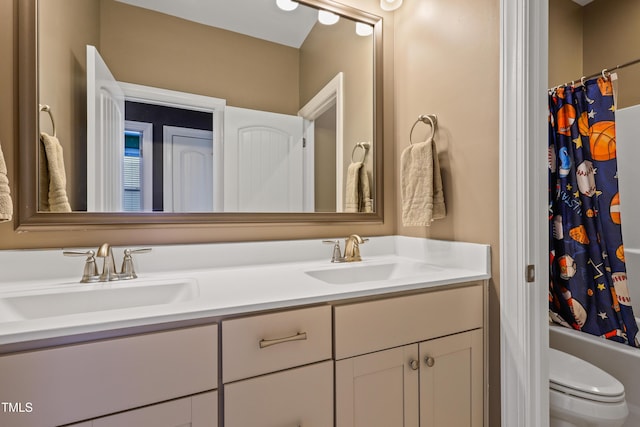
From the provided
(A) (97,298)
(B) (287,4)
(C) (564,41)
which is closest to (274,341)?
(A) (97,298)

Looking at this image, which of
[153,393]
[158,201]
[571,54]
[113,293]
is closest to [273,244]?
[158,201]

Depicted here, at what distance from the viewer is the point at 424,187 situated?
131 cm

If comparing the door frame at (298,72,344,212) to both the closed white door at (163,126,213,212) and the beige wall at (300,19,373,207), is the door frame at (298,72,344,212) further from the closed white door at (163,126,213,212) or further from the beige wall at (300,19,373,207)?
the closed white door at (163,126,213,212)

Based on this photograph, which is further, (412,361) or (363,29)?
(363,29)

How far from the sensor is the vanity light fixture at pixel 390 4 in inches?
63.1

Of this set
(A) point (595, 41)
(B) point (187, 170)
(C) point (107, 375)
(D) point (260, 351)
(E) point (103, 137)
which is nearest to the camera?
(C) point (107, 375)

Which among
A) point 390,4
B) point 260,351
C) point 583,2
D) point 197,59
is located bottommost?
point 260,351

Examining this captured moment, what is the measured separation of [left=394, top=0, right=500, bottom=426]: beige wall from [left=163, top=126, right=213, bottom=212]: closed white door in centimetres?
94

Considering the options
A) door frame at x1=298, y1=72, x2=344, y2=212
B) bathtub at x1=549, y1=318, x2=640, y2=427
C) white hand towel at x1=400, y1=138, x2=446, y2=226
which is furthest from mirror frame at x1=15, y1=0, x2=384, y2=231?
bathtub at x1=549, y1=318, x2=640, y2=427

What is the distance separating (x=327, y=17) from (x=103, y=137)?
3.70 ft

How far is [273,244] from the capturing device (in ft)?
4.50

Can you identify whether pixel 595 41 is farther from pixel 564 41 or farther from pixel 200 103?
pixel 200 103

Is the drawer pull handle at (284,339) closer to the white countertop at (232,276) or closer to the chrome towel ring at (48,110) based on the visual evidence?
the white countertop at (232,276)

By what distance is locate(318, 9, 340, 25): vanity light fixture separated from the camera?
154 cm
